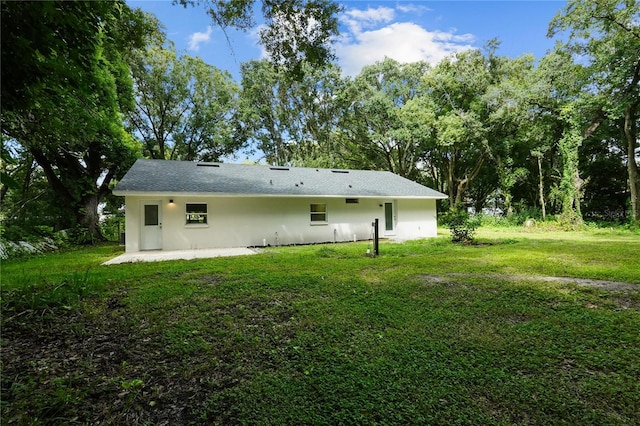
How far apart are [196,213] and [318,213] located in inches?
194

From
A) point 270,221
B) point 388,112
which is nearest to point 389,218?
point 270,221

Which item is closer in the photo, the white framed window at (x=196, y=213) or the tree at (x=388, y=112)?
the white framed window at (x=196, y=213)

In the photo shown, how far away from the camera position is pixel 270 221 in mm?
12180

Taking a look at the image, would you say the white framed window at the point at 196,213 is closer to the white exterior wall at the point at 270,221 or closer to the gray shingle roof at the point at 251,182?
the white exterior wall at the point at 270,221

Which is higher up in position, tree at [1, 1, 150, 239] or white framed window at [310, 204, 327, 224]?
tree at [1, 1, 150, 239]

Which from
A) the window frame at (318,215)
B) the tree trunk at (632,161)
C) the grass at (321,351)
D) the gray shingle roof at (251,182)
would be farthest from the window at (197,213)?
the tree trunk at (632,161)

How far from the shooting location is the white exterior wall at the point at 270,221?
416 inches

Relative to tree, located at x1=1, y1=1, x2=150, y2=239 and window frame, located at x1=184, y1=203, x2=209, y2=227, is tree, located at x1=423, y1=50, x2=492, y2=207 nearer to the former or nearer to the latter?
window frame, located at x1=184, y1=203, x2=209, y2=227

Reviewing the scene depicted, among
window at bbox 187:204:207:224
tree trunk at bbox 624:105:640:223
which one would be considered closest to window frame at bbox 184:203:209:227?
window at bbox 187:204:207:224

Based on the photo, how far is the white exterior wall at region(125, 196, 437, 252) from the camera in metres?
10.6

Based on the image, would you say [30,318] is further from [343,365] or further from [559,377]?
[559,377]

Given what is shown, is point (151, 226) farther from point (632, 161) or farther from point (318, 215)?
point (632, 161)

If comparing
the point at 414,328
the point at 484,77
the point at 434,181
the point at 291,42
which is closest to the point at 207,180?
the point at 291,42

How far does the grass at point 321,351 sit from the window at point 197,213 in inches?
227
